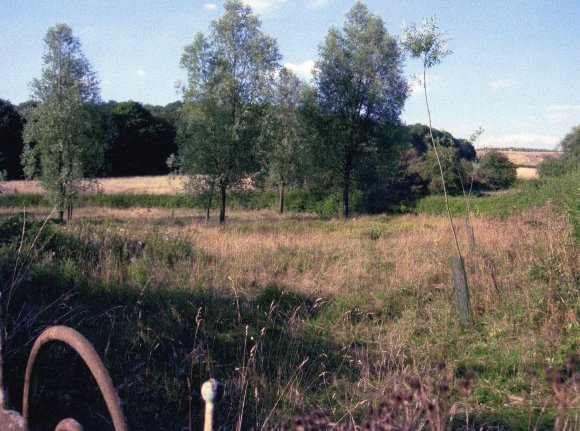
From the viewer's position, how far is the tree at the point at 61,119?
32.4m

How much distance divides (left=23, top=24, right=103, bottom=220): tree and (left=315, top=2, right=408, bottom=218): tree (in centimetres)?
1432

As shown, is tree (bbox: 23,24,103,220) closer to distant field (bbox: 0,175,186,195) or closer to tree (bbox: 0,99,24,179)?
distant field (bbox: 0,175,186,195)

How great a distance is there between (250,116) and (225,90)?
215 cm

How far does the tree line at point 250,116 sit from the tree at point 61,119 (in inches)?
2.3

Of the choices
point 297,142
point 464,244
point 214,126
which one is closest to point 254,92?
point 214,126

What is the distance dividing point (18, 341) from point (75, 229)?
458 cm

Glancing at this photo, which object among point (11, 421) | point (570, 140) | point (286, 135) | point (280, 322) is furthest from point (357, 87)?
point (11, 421)

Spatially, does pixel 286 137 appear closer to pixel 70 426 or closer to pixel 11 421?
pixel 11 421

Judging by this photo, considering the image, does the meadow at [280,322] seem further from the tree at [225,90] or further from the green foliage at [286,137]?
the green foliage at [286,137]

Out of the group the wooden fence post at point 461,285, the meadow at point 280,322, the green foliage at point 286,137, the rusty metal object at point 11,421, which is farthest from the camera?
the green foliage at point 286,137

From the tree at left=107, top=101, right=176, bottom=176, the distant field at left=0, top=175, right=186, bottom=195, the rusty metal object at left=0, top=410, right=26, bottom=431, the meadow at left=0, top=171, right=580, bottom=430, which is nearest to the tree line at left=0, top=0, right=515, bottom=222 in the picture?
the distant field at left=0, top=175, right=186, bottom=195

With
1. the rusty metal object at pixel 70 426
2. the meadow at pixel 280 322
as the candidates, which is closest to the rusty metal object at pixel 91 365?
the rusty metal object at pixel 70 426

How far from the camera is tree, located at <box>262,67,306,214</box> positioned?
3564 centimetres

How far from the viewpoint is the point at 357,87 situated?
32938 mm
